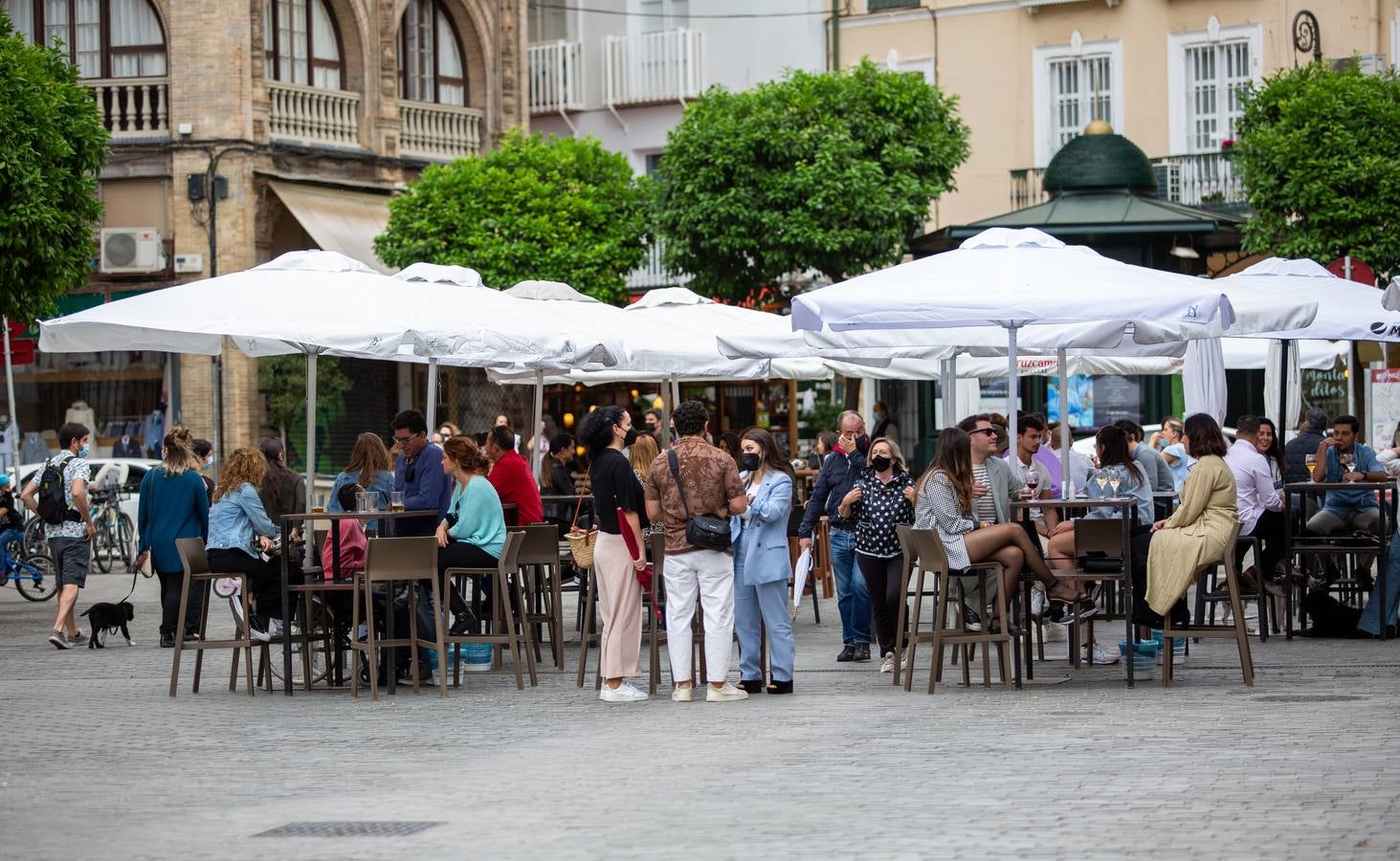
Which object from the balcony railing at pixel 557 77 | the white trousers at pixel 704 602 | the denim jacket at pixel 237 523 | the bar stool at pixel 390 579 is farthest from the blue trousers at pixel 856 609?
the balcony railing at pixel 557 77

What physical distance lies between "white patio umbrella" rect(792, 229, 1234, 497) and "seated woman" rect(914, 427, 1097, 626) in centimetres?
87

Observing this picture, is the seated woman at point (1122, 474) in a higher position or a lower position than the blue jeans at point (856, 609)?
higher

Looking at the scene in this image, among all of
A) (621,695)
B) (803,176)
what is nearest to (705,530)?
(621,695)

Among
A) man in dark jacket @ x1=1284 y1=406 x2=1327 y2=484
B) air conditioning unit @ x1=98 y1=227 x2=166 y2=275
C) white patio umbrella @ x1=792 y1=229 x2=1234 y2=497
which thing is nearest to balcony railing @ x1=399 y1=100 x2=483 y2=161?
air conditioning unit @ x1=98 y1=227 x2=166 y2=275

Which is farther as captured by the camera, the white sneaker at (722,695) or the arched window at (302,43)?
the arched window at (302,43)

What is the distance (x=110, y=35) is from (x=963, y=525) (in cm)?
2493

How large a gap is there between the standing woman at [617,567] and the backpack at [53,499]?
670cm

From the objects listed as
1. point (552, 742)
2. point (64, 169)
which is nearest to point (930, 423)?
point (64, 169)

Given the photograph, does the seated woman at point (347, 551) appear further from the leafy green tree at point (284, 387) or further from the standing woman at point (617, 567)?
the leafy green tree at point (284, 387)

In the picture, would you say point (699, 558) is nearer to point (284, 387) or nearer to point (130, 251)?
point (284, 387)

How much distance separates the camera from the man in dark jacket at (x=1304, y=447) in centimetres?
1895

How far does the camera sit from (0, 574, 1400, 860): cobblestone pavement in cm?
826

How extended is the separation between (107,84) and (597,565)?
23492 mm

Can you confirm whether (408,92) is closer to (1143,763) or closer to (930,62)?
(930,62)
